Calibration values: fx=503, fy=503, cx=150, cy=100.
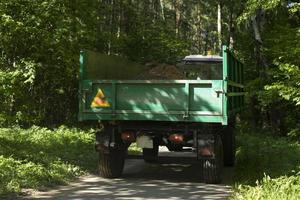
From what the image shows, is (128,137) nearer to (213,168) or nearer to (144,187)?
(144,187)

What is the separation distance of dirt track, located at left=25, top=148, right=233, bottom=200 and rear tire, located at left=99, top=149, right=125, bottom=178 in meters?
0.19

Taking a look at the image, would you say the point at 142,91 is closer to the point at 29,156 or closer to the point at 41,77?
the point at 29,156

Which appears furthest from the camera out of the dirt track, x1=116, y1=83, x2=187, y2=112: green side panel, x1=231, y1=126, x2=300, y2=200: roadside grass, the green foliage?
x1=116, y1=83, x2=187, y2=112: green side panel

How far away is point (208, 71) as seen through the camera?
13.0 metres

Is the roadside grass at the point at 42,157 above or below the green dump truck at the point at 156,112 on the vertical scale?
below

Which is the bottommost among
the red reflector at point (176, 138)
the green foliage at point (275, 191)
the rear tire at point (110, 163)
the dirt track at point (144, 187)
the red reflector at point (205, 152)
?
the dirt track at point (144, 187)

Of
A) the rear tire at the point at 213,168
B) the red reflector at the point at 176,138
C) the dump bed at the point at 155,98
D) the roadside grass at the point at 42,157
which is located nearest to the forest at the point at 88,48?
the roadside grass at the point at 42,157

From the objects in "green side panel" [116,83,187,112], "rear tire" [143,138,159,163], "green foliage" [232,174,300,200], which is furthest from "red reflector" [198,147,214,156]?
"green foliage" [232,174,300,200]

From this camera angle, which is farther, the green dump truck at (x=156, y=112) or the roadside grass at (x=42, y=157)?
the green dump truck at (x=156, y=112)

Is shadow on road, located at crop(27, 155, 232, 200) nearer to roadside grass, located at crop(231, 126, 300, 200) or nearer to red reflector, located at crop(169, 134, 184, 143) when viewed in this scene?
roadside grass, located at crop(231, 126, 300, 200)

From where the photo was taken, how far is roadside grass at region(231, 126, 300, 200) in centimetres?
752

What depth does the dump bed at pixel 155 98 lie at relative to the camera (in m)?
9.32

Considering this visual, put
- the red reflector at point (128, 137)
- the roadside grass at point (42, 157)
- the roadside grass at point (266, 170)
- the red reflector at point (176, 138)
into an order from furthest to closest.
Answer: the red reflector at point (128, 137), the red reflector at point (176, 138), the roadside grass at point (42, 157), the roadside grass at point (266, 170)

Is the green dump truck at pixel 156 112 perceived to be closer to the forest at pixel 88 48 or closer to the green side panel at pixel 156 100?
the green side panel at pixel 156 100
